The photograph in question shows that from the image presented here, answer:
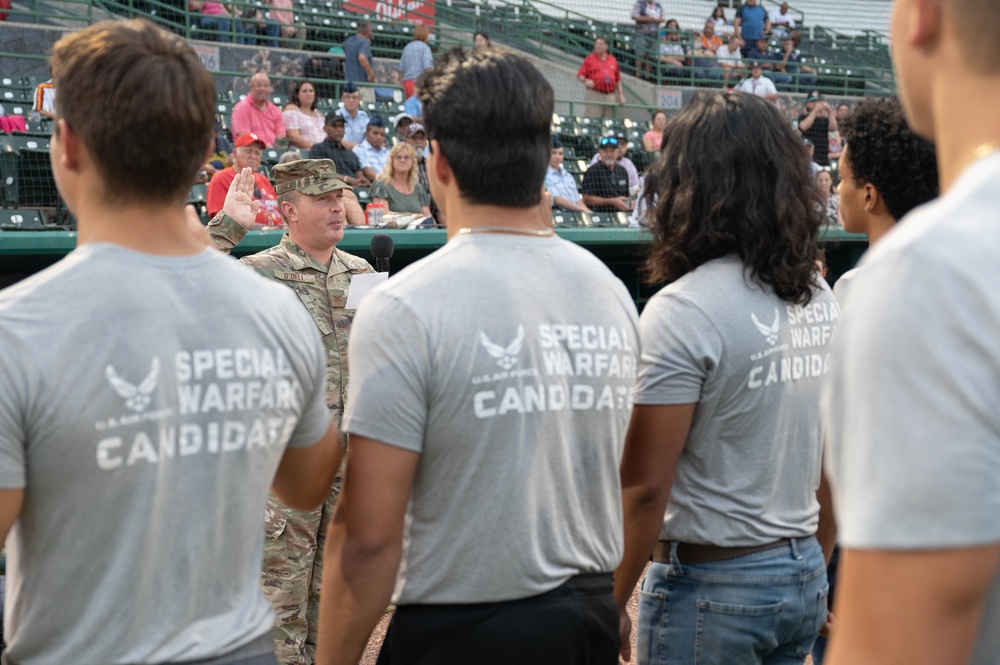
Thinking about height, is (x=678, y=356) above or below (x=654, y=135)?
above

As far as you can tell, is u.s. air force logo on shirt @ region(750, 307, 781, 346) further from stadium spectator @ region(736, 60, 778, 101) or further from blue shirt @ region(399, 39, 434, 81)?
stadium spectator @ region(736, 60, 778, 101)

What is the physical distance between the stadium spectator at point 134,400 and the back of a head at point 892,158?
5.23 feet

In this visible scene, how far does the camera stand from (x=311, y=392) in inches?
67.4

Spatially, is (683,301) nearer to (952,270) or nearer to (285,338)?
(285,338)

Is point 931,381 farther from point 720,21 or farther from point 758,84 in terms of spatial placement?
point 720,21

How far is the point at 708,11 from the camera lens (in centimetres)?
1973

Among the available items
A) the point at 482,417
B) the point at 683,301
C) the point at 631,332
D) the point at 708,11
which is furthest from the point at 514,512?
the point at 708,11

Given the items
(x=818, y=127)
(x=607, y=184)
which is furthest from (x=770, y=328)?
(x=818, y=127)

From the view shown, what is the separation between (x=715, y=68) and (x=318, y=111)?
8.41m

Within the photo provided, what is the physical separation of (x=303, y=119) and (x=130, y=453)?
9654 mm

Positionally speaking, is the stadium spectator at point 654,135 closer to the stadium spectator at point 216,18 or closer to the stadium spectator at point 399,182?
the stadium spectator at point 399,182

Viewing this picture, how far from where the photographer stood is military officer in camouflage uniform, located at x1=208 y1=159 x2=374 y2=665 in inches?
153

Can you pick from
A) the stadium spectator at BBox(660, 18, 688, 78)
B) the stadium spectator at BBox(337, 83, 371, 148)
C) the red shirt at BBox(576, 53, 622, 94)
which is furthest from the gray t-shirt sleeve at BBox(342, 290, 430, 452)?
the stadium spectator at BBox(660, 18, 688, 78)

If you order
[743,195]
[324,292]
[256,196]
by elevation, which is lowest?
[256,196]
